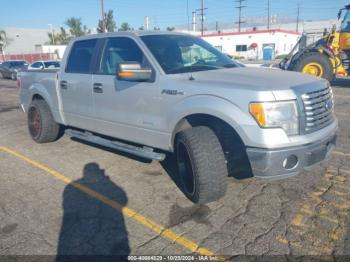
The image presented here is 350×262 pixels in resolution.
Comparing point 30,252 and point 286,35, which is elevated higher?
point 286,35

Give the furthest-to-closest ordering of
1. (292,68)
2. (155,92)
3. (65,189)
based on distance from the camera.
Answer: (292,68) → (65,189) → (155,92)

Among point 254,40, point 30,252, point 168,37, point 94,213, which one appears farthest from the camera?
point 254,40

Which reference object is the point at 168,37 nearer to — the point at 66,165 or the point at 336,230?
the point at 66,165

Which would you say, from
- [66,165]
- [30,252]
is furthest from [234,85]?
[66,165]

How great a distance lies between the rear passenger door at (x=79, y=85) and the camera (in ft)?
15.3

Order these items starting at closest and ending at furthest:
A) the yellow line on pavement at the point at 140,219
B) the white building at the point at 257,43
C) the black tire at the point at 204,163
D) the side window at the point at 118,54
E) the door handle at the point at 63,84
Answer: the yellow line on pavement at the point at 140,219
the black tire at the point at 204,163
the side window at the point at 118,54
the door handle at the point at 63,84
the white building at the point at 257,43

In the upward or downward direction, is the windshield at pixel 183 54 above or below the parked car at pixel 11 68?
above

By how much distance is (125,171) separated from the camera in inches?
174

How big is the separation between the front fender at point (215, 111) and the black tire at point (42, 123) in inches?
125

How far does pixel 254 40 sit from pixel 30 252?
2057 inches

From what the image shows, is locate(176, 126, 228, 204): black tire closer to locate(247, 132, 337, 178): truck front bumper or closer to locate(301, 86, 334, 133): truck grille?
locate(247, 132, 337, 178): truck front bumper

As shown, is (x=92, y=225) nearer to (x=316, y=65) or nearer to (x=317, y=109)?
(x=317, y=109)

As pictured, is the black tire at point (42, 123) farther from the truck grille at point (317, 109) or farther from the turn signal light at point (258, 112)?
the truck grille at point (317, 109)

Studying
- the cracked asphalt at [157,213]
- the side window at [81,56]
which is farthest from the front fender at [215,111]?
the side window at [81,56]
